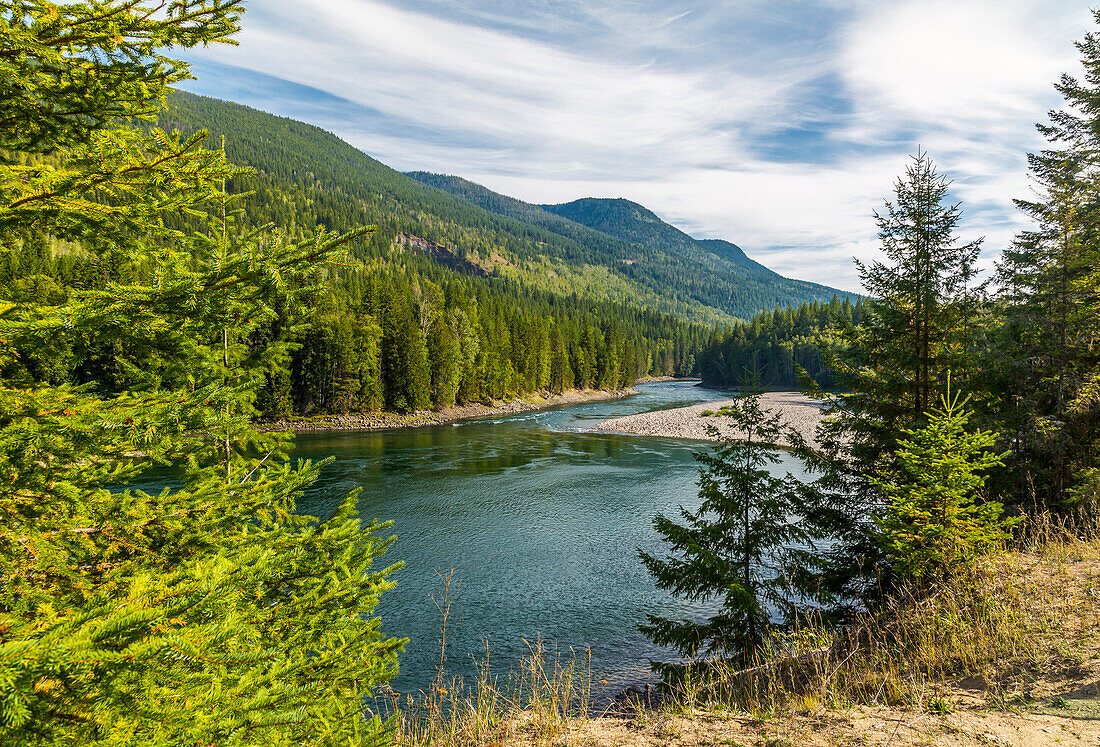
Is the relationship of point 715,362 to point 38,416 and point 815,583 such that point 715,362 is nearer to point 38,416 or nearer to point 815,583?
point 815,583

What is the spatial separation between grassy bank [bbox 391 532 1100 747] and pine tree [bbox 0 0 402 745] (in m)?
A: 3.26

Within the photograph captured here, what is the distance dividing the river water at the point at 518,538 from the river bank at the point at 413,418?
8880 millimetres

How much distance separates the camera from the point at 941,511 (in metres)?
7.73

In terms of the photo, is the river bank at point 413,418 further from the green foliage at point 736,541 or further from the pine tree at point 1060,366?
the pine tree at point 1060,366

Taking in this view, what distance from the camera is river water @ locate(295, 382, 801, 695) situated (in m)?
12.6

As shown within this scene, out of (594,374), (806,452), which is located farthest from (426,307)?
(806,452)

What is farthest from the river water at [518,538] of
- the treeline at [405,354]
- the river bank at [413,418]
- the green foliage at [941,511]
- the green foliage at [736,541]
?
the treeline at [405,354]

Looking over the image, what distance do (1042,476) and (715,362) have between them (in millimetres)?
102466

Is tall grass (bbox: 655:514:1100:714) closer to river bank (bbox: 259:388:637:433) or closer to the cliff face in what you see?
river bank (bbox: 259:388:637:433)

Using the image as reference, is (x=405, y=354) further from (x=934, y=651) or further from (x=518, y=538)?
(x=934, y=651)

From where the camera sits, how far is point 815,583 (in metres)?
9.45

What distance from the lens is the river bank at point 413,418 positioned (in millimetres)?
47062

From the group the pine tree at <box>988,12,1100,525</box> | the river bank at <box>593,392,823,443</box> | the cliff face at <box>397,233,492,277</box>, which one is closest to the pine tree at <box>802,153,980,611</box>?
the pine tree at <box>988,12,1100,525</box>

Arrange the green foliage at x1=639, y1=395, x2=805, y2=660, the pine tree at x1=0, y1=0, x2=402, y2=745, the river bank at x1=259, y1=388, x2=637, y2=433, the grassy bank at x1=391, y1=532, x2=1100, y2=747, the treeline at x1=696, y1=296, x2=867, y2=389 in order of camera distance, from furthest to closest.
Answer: the treeline at x1=696, y1=296, x2=867, y2=389 < the river bank at x1=259, y1=388, x2=637, y2=433 < the green foliage at x1=639, y1=395, x2=805, y2=660 < the grassy bank at x1=391, y1=532, x2=1100, y2=747 < the pine tree at x1=0, y1=0, x2=402, y2=745
